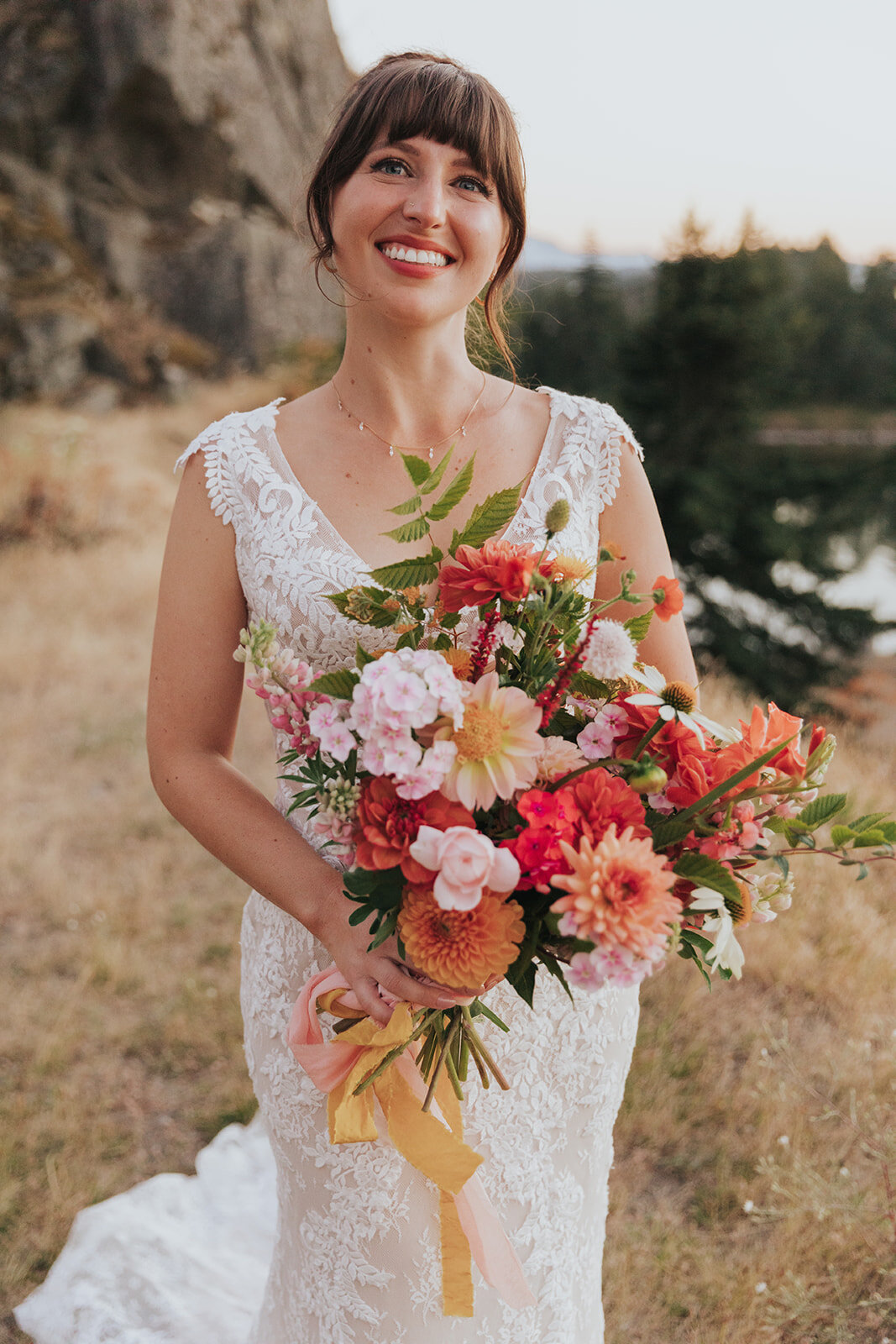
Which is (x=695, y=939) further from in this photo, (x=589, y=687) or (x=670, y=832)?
(x=589, y=687)

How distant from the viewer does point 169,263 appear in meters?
18.5

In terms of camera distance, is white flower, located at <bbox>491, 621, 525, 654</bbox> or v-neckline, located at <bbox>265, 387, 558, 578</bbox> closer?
white flower, located at <bbox>491, 621, 525, 654</bbox>

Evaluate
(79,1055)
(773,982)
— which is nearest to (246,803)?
(79,1055)

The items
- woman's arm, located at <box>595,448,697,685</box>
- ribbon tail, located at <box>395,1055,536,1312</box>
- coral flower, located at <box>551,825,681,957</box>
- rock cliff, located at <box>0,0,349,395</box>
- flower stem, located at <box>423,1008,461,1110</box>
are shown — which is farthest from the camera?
rock cliff, located at <box>0,0,349,395</box>

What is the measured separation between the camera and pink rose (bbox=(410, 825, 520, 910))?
0.99 metres

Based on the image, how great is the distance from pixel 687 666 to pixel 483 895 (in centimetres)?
95

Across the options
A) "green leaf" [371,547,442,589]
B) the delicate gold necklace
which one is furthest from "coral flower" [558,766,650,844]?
the delicate gold necklace

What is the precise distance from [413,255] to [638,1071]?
106 inches

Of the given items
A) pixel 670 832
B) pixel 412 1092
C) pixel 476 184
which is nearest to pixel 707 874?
pixel 670 832

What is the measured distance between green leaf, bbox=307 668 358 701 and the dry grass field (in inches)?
77.8

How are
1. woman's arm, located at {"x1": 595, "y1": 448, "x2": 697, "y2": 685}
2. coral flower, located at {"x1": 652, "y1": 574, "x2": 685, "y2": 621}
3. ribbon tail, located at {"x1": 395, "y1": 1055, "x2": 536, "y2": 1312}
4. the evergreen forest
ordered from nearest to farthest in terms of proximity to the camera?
coral flower, located at {"x1": 652, "y1": 574, "x2": 685, "y2": 621}, ribbon tail, located at {"x1": 395, "y1": 1055, "x2": 536, "y2": 1312}, woman's arm, located at {"x1": 595, "y1": 448, "x2": 697, "y2": 685}, the evergreen forest

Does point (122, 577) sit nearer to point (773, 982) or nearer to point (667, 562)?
point (773, 982)

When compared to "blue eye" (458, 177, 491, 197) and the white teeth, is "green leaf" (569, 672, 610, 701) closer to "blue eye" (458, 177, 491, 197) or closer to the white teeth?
the white teeth

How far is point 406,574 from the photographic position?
1167 mm
